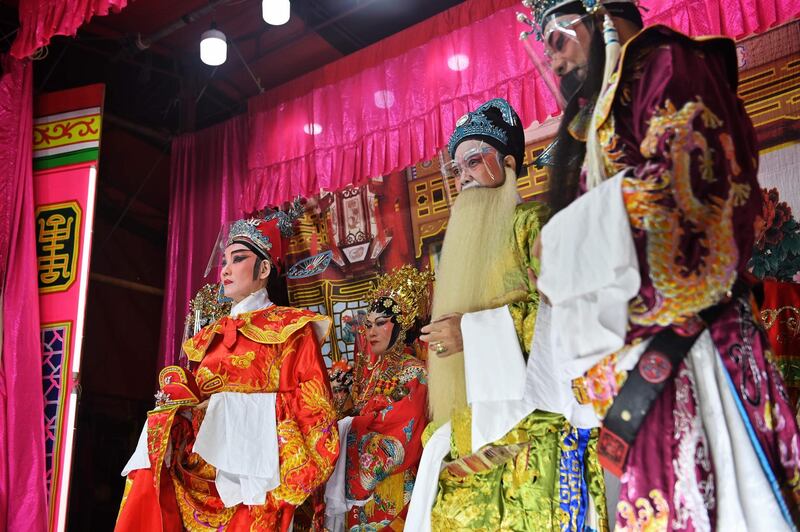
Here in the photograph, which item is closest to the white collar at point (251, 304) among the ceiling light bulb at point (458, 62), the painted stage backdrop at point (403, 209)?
the painted stage backdrop at point (403, 209)

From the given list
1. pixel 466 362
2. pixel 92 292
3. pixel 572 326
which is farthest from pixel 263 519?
Result: pixel 92 292

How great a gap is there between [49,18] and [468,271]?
304 centimetres

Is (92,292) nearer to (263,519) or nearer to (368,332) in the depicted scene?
(368,332)

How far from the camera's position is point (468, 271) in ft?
6.81

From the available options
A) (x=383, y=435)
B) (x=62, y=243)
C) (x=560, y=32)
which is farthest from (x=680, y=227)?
(x=62, y=243)

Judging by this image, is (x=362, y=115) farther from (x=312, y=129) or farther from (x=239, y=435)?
(x=239, y=435)

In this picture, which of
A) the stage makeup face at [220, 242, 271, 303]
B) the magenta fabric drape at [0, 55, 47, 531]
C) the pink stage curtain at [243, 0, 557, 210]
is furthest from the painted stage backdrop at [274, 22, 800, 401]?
the magenta fabric drape at [0, 55, 47, 531]

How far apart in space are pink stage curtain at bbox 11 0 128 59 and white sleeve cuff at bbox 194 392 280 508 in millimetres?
2093

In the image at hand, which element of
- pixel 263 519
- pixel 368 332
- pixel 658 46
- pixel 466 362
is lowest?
pixel 263 519

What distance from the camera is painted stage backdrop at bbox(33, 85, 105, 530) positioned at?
12.1 feet

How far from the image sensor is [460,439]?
199 centimetres

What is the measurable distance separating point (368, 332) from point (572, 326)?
237 cm

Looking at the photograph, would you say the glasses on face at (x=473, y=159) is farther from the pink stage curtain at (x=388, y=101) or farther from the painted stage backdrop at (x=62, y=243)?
the painted stage backdrop at (x=62, y=243)

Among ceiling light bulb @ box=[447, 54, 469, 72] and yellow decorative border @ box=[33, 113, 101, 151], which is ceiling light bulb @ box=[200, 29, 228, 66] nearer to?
yellow decorative border @ box=[33, 113, 101, 151]
